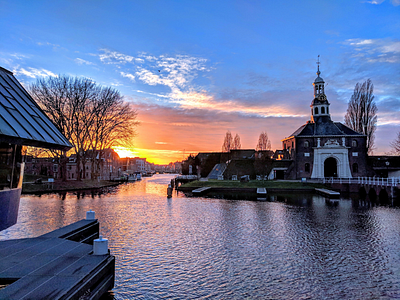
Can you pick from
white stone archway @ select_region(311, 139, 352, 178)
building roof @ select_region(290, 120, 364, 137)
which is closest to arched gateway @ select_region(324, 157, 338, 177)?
white stone archway @ select_region(311, 139, 352, 178)

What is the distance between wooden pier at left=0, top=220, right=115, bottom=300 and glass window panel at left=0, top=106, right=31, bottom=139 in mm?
3243

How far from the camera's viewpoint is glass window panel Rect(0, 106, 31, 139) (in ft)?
18.8

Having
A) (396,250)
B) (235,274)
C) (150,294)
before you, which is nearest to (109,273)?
(150,294)

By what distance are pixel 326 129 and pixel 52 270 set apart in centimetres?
5738

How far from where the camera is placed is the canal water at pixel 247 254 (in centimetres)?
838

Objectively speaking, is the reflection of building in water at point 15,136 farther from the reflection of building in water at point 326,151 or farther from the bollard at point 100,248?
the reflection of building in water at point 326,151

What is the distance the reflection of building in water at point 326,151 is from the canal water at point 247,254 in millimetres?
35154

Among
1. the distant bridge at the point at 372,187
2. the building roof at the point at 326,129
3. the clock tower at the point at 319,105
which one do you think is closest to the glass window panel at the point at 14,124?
the distant bridge at the point at 372,187

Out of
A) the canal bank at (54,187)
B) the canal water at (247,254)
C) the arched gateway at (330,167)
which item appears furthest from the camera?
the arched gateway at (330,167)

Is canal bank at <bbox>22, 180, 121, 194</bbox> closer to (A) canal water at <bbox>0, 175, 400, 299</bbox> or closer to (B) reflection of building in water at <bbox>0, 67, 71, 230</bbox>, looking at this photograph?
(A) canal water at <bbox>0, 175, 400, 299</bbox>

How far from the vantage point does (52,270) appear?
268 inches

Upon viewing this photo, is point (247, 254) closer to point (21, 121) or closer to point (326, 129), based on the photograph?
point (21, 121)

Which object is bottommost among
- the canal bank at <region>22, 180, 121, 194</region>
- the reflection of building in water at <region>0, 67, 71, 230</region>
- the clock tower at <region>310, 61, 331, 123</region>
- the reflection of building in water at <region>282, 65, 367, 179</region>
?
the canal bank at <region>22, 180, 121, 194</region>

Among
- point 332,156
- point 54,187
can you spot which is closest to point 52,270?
point 54,187
